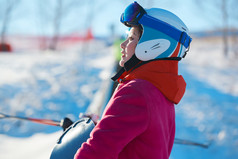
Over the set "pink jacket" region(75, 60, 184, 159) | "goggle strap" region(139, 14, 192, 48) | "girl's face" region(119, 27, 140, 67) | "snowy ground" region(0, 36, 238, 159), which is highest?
"goggle strap" region(139, 14, 192, 48)

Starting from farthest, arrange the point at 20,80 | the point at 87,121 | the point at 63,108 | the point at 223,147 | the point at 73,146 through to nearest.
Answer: the point at 20,80 → the point at 63,108 → the point at 223,147 → the point at 87,121 → the point at 73,146

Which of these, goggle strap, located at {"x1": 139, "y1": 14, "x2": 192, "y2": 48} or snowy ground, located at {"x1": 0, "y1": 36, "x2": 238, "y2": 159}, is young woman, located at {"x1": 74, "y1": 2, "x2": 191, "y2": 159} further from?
snowy ground, located at {"x1": 0, "y1": 36, "x2": 238, "y2": 159}

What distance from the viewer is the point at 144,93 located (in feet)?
4.30

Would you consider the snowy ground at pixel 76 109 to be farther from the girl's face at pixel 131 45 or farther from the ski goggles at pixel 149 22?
the ski goggles at pixel 149 22

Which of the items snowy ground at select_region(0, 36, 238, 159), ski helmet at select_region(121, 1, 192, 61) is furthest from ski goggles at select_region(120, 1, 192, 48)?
snowy ground at select_region(0, 36, 238, 159)

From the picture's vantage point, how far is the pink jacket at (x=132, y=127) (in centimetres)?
128

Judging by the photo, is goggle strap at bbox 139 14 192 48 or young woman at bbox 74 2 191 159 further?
goggle strap at bbox 139 14 192 48

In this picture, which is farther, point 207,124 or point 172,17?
point 207,124

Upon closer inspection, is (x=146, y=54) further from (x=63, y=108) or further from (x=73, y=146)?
(x=63, y=108)

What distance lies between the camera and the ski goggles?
1.55m

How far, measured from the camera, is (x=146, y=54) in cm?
153

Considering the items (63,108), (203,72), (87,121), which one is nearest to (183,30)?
(87,121)

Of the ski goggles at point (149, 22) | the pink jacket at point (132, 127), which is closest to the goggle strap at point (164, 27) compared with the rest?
the ski goggles at point (149, 22)

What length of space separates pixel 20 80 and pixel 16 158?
485cm
